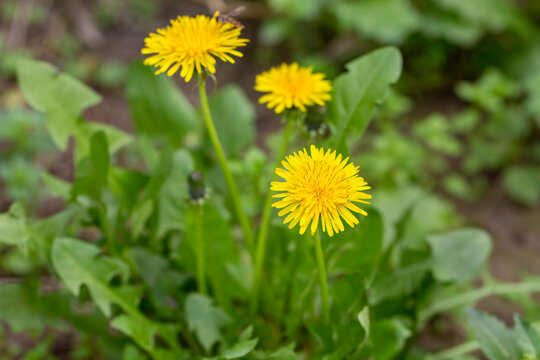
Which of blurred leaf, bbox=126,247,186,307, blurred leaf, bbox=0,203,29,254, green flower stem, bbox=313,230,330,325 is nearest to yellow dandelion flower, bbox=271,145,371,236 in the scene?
green flower stem, bbox=313,230,330,325

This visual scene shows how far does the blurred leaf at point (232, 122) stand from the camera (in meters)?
2.12

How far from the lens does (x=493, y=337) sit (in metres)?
1.43

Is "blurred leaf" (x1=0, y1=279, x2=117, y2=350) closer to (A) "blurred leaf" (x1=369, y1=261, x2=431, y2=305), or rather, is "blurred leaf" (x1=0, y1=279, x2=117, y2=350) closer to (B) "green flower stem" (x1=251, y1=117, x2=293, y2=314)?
(B) "green flower stem" (x1=251, y1=117, x2=293, y2=314)

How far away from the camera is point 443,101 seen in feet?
10.8

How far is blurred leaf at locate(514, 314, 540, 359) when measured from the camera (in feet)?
Result: 4.44

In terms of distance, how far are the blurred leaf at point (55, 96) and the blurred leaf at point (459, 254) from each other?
1.31 metres

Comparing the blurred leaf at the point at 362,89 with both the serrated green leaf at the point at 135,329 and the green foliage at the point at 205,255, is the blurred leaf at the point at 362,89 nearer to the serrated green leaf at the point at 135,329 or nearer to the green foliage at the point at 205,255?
the green foliage at the point at 205,255

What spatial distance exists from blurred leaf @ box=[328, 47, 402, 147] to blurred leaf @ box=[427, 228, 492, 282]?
0.59 metres

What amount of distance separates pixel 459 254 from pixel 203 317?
939 millimetres

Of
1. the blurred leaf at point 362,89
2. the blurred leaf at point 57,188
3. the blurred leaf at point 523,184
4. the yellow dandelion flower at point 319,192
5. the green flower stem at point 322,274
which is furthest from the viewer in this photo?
the blurred leaf at point 523,184

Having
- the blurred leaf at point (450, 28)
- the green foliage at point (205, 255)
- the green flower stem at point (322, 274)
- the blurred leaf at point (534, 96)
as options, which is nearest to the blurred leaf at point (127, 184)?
the green foliage at point (205, 255)

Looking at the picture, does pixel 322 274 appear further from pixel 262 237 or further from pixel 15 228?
pixel 15 228

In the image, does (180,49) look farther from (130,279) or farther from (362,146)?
(362,146)

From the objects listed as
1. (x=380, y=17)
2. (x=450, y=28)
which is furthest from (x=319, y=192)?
(x=450, y=28)
